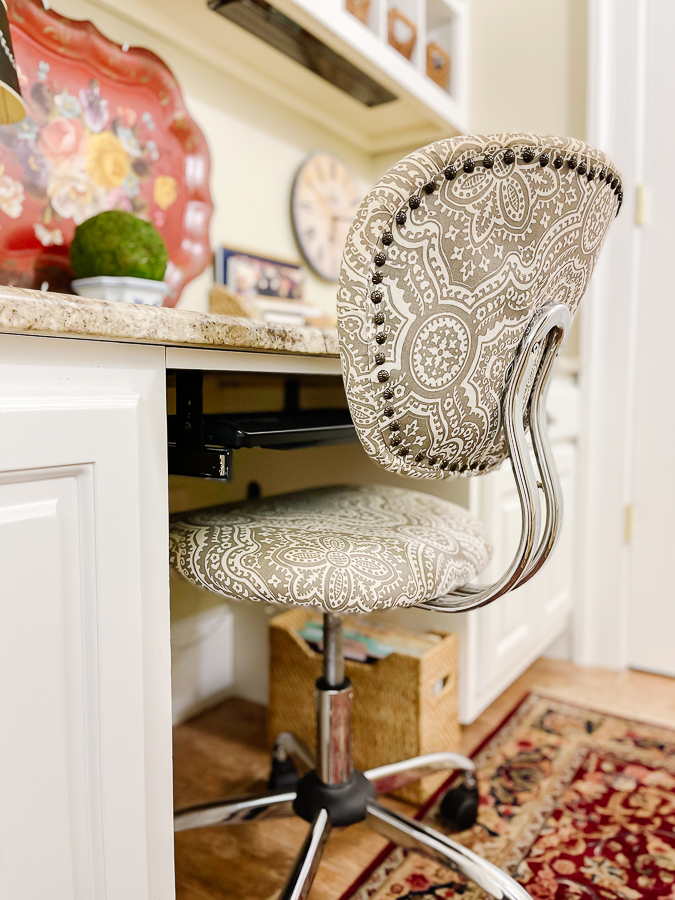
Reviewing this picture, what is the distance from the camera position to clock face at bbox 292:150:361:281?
1656mm

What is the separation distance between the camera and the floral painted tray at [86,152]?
103cm

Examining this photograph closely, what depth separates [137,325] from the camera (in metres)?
0.54

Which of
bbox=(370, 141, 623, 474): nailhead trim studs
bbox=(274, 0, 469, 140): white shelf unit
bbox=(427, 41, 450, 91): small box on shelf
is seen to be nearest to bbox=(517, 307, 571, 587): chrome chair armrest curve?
bbox=(370, 141, 623, 474): nailhead trim studs

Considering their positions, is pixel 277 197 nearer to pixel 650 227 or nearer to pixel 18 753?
pixel 650 227

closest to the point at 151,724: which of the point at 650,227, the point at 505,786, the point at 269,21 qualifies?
the point at 505,786

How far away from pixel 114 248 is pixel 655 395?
140 cm

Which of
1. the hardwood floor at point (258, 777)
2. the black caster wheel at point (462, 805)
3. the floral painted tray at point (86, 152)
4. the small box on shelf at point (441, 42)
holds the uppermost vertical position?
the small box on shelf at point (441, 42)

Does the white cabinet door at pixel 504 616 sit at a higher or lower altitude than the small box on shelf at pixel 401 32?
lower

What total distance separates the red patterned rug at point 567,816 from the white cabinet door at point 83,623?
536 millimetres

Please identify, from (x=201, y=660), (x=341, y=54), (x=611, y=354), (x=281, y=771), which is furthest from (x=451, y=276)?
(x=611, y=354)

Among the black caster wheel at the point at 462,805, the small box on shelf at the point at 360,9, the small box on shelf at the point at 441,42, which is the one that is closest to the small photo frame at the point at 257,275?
the small box on shelf at the point at 360,9

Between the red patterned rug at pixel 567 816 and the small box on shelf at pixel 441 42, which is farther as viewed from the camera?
the small box on shelf at pixel 441 42

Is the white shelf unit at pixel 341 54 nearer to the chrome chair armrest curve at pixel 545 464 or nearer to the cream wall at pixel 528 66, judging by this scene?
the cream wall at pixel 528 66

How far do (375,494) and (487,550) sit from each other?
0.71 feet
